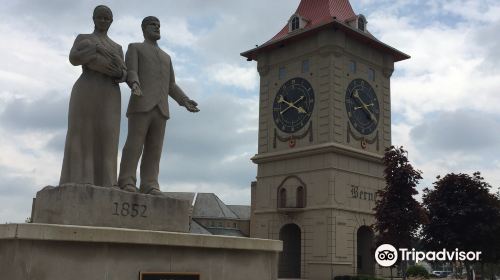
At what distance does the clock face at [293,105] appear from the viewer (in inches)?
1630

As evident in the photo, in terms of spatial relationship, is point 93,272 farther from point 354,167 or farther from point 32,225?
point 354,167

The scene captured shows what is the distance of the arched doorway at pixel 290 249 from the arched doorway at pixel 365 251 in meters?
4.48

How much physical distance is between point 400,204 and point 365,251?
45.1ft

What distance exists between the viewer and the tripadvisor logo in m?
29.2

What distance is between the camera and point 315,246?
38312 millimetres

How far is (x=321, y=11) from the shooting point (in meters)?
43.0

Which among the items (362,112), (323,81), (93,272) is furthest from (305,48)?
(93,272)

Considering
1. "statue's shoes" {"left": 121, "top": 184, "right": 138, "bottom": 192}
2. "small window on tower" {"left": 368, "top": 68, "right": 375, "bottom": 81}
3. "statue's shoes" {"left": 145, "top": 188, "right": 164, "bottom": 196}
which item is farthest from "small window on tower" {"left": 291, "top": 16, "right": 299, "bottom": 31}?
"statue's shoes" {"left": 121, "top": 184, "right": 138, "bottom": 192}

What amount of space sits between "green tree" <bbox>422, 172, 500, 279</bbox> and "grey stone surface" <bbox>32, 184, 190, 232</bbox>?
87.9 ft

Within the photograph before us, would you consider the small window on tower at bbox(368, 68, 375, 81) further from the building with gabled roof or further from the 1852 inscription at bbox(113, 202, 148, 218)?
the building with gabled roof

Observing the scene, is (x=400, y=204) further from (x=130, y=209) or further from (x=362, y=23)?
(x=130, y=209)

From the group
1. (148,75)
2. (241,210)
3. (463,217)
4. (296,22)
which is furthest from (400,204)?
(241,210)

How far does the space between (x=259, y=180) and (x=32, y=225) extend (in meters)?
36.6

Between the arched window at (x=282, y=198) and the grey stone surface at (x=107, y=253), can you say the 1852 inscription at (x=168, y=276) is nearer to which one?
the grey stone surface at (x=107, y=253)
